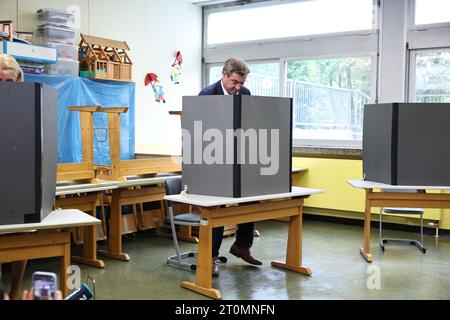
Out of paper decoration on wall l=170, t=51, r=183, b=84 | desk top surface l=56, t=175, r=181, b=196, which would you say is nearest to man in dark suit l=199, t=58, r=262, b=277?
desk top surface l=56, t=175, r=181, b=196

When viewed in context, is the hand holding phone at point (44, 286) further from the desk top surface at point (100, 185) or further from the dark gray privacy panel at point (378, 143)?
the dark gray privacy panel at point (378, 143)

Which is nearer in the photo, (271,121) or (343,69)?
(271,121)

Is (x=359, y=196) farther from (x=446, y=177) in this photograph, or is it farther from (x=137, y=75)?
(x=137, y=75)

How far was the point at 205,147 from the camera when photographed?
3434 millimetres

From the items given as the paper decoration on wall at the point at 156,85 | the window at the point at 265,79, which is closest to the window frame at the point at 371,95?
the window at the point at 265,79

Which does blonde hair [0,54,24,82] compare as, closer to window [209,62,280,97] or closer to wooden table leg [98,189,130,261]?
wooden table leg [98,189,130,261]

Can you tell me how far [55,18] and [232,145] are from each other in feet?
9.34

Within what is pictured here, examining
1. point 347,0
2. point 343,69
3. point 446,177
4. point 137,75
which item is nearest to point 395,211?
point 446,177

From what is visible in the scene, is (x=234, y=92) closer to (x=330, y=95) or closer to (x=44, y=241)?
(x=44, y=241)

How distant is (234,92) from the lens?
12.5 feet

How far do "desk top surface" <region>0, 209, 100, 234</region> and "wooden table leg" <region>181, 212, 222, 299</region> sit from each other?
3.14ft

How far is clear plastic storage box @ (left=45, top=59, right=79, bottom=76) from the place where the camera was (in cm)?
500

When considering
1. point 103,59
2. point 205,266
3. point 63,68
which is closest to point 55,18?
point 63,68

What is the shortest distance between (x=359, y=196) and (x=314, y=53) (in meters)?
1.89
